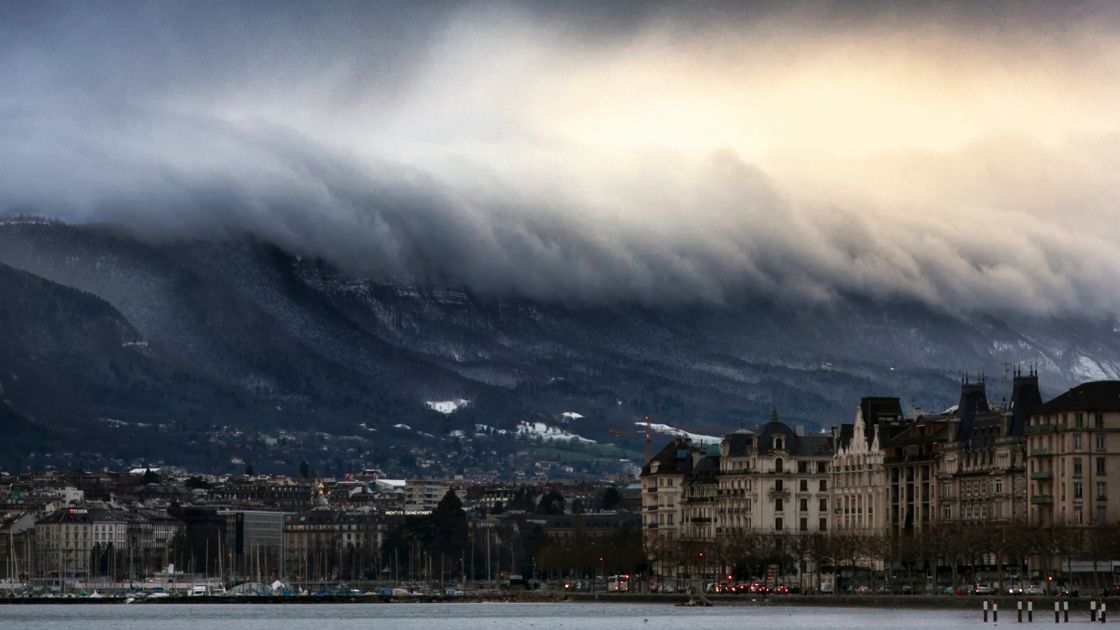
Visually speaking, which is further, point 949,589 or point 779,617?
point 949,589

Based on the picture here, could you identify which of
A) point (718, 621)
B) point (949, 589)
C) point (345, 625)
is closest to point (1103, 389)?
point (949, 589)

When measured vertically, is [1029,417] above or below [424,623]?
above

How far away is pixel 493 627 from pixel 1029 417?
42.6m

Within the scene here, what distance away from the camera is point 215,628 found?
7431 inches

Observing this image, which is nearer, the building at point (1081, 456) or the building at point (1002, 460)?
the building at point (1081, 456)

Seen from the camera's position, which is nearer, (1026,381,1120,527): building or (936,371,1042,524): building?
(1026,381,1120,527): building

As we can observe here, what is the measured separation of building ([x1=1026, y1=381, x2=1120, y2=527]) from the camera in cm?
18175

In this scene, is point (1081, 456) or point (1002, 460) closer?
point (1081, 456)

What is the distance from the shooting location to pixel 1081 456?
598ft

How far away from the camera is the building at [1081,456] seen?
596 ft

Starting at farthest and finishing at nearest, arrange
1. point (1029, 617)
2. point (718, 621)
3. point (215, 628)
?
point (215, 628) → point (718, 621) → point (1029, 617)

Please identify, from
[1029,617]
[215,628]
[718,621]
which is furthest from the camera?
[215,628]

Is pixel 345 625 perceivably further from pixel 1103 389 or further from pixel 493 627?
pixel 1103 389

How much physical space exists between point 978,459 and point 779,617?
2563 cm
